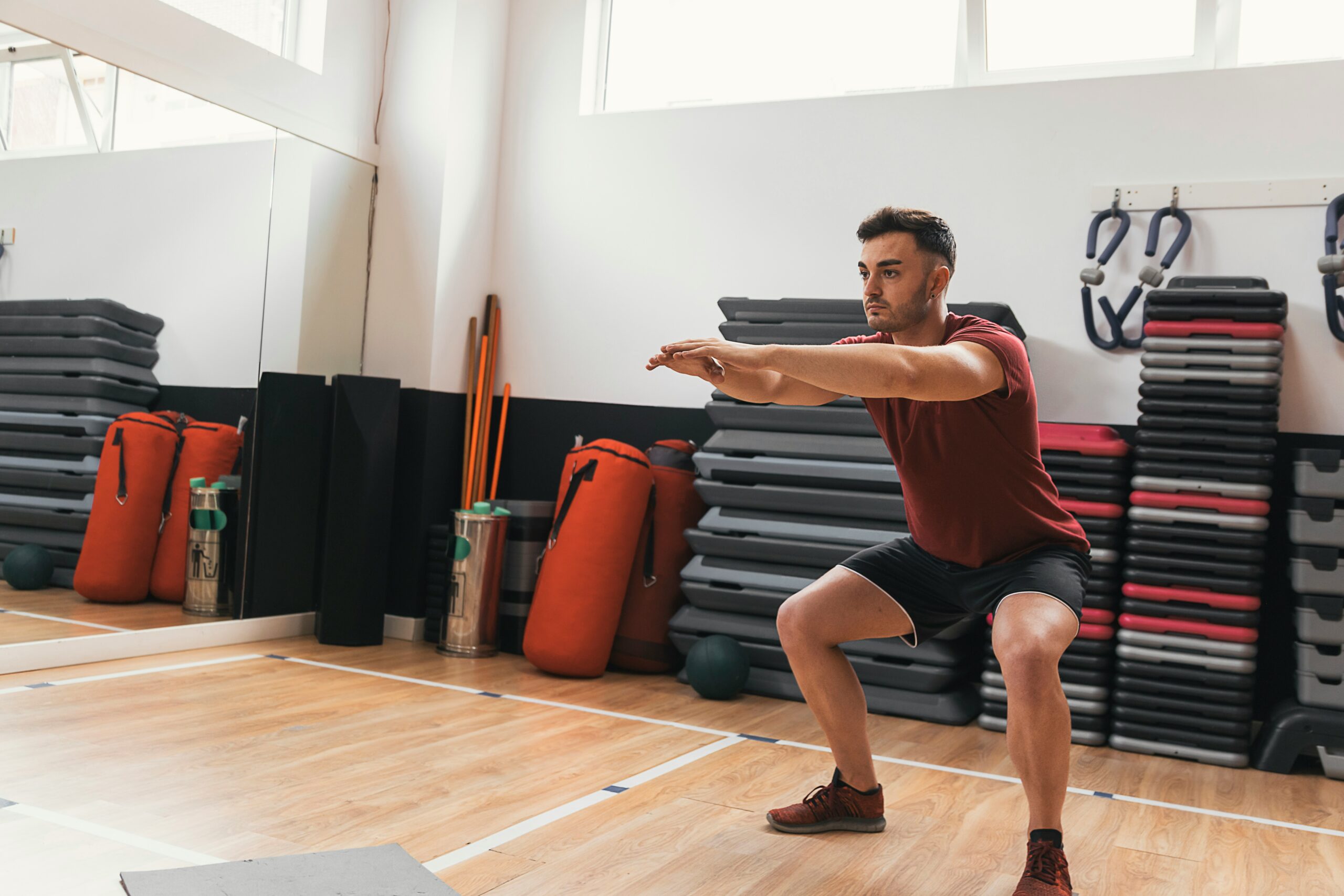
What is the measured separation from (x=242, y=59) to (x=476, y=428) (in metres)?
1.77

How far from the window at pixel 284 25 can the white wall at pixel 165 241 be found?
51 cm

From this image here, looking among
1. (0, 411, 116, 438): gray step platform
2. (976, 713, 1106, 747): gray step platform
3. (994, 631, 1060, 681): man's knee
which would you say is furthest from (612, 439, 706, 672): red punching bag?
(994, 631, 1060, 681): man's knee

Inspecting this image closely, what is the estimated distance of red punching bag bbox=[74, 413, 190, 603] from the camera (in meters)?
3.99

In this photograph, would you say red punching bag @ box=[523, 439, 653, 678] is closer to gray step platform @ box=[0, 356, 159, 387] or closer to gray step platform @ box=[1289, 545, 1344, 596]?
gray step platform @ box=[0, 356, 159, 387]

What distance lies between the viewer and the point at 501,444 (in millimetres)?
5051

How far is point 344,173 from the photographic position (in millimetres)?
4867

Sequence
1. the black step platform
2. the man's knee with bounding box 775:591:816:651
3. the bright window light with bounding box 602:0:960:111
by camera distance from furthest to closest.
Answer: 1. the bright window light with bounding box 602:0:960:111
2. the black step platform
3. the man's knee with bounding box 775:591:816:651

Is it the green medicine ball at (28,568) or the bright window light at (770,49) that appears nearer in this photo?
the green medicine ball at (28,568)

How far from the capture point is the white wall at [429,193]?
489cm

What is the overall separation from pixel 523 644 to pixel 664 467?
0.89 m

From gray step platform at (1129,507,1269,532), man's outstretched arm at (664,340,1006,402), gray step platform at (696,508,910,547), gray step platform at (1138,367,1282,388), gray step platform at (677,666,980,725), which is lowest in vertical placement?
gray step platform at (677,666,980,725)

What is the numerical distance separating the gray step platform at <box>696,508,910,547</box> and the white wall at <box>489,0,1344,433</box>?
79 cm

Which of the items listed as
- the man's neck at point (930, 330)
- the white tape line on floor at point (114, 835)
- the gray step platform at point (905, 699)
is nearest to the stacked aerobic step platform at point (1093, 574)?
the gray step platform at point (905, 699)

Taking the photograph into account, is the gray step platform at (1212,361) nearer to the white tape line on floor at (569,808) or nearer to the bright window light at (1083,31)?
the bright window light at (1083,31)
